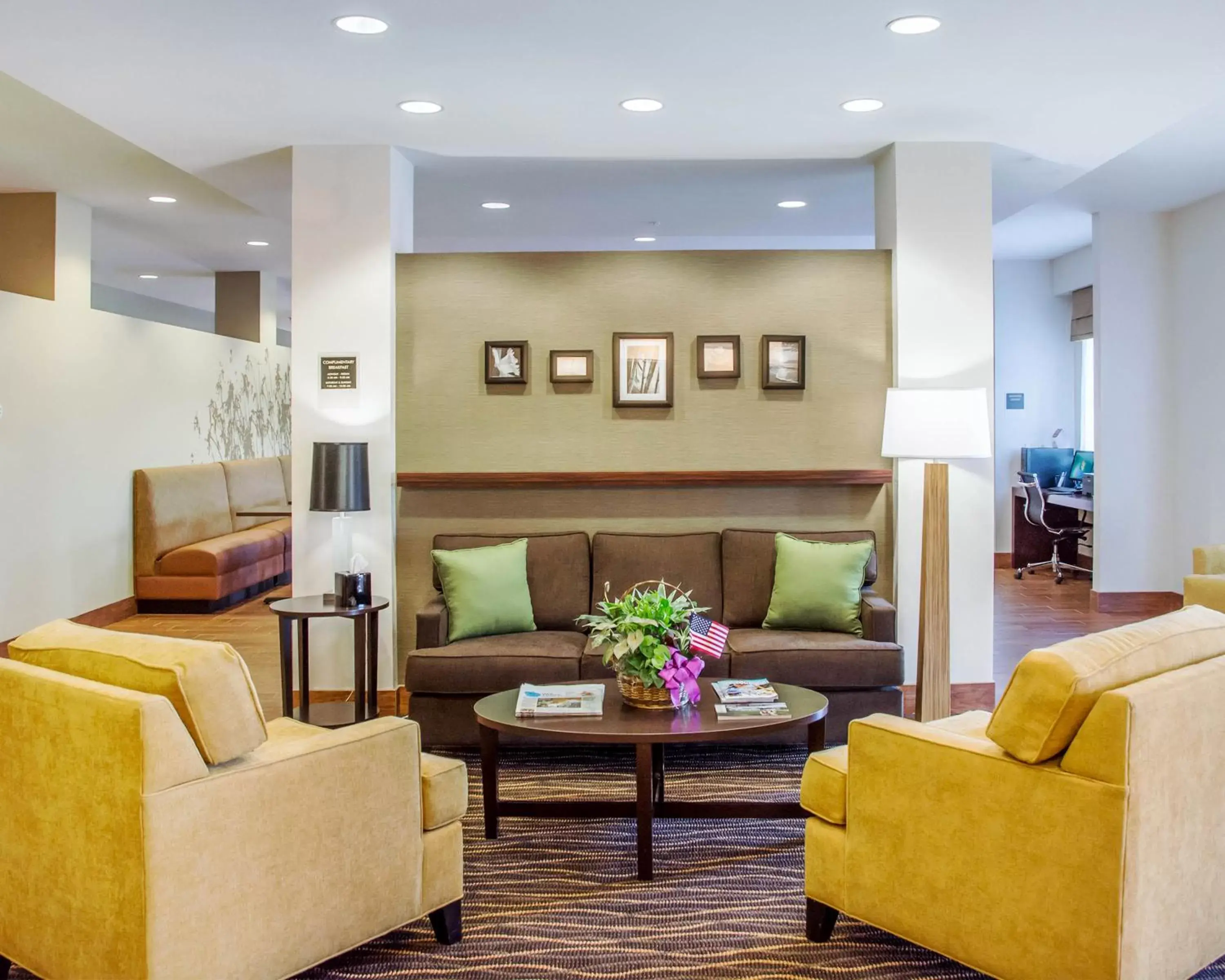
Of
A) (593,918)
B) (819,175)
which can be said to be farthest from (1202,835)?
(819,175)

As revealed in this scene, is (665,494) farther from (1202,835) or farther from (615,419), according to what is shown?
(1202,835)

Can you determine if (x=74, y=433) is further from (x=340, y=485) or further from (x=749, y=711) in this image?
(x=749, y=711)

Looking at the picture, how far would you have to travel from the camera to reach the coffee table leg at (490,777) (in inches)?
143

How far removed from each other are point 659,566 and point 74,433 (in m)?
4.55

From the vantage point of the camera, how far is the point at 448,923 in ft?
9.29

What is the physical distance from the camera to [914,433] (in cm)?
449

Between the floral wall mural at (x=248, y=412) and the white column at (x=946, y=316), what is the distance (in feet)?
21.4

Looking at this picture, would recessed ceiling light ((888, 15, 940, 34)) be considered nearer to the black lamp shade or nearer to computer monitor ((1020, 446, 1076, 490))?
the black lamp shade

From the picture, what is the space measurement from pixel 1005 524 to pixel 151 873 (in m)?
9.25

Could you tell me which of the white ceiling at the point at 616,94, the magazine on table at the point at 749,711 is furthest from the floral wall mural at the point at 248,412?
the magazine on table at the point at 749,711

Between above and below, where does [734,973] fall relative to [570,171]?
below

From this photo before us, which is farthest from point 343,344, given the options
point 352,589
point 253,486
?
point 253,486

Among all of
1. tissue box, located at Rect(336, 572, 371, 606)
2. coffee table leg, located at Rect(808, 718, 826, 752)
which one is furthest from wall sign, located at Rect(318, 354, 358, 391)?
coffee table leg, located at Rect(808, 718, 826, 752)

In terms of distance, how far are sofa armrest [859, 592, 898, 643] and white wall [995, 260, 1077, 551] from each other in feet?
18.9
